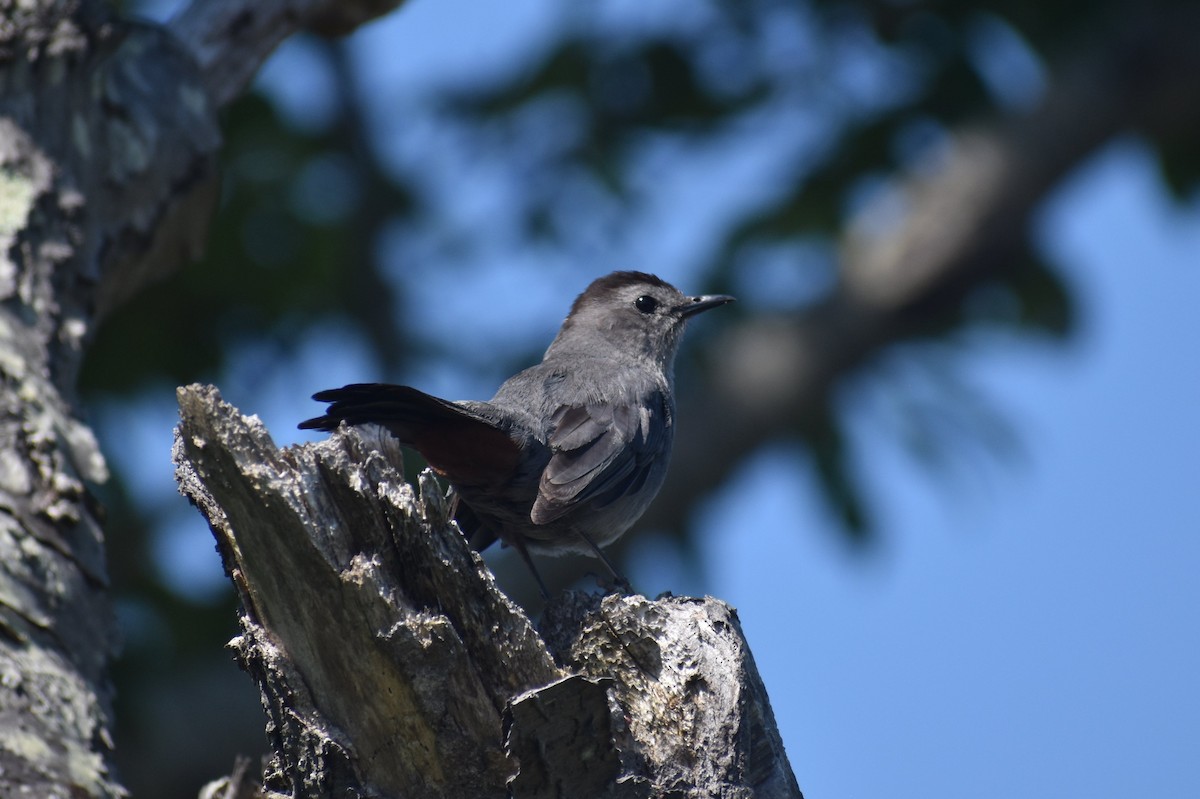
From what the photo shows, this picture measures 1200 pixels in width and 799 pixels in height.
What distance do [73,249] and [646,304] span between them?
280cm

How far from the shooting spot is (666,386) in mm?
5855

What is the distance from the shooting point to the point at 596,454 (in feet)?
15.5

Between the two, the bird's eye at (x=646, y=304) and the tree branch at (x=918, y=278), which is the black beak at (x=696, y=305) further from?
the tree branch at (x=918, y=278)

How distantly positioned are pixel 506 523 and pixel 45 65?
223 cm

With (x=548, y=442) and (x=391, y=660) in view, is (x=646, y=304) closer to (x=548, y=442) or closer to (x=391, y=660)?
(x=548, y=442)

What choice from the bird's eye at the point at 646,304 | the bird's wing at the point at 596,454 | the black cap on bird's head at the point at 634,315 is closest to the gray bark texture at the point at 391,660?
the bird's wing at the point at 596,454

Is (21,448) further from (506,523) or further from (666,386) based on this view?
(666,386)

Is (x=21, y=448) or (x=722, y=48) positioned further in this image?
(x=722, y=48)

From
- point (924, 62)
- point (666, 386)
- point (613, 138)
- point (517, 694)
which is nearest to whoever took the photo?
point (517, 694)

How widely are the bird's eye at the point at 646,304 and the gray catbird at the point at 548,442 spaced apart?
0.37m

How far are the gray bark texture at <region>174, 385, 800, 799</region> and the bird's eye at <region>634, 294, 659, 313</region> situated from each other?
11.1 ft

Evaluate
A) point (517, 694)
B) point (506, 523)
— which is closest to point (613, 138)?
point (506, 523)

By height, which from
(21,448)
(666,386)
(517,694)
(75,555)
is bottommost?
(517,694)

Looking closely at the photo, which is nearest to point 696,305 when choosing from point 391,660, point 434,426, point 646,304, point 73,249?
point 646,304
